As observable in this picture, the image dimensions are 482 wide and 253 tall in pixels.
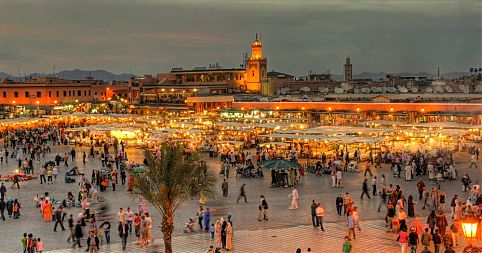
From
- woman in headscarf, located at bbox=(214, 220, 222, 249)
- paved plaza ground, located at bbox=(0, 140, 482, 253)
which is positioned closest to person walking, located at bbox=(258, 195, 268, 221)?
paved plaza ground, located at bbox=(0, 140, 482, 253)

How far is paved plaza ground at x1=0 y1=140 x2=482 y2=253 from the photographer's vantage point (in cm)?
1619

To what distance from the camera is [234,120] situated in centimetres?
4859

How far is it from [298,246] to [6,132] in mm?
41095

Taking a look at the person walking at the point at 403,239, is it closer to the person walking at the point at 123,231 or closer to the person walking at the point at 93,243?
the person walking at the point at 123,231

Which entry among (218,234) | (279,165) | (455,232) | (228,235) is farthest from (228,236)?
(279,165)

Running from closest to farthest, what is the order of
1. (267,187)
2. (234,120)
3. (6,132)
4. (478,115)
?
(267,187) → (478,115) → (234,120) → (6,132)

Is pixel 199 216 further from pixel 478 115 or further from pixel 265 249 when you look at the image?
pixel 478 115

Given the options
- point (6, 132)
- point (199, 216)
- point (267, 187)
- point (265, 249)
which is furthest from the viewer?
point (6, 132)

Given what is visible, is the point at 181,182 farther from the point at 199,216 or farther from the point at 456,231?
the point at 456,231

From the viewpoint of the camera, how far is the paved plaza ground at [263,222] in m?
16.2

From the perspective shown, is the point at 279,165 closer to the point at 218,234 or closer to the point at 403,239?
the point at 218,234

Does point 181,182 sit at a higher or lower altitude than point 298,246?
higher

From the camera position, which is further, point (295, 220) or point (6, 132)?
point (6, 132)

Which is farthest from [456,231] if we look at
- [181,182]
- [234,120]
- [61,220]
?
[234,120]
